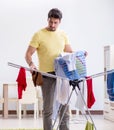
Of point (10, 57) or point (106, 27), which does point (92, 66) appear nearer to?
point (106, 27)

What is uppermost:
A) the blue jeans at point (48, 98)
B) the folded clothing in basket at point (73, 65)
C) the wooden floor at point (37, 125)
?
the folded clothing in basket at point (73, 65)

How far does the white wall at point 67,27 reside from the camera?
812 cm

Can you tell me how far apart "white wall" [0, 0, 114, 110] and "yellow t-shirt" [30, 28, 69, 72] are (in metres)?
4.65

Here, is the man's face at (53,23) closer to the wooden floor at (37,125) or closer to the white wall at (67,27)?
the wooden floor at (37,125)

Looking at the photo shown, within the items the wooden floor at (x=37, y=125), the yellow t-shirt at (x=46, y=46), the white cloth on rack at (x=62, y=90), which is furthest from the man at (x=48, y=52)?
the wooden floor at (x=37, y=125)

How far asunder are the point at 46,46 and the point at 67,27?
15.9ft

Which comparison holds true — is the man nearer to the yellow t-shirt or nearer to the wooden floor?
the yellow t-shirt

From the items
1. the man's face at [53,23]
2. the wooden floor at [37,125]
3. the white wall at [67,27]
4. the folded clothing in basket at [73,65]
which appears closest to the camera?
the folded clothing in basket at [73,65]

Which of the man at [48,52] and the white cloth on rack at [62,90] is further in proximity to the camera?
the man at [48,52]

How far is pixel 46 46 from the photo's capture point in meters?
3.46

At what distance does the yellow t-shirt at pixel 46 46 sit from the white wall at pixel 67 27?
4.65m

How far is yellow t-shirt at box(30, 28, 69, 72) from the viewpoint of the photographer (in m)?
3.46

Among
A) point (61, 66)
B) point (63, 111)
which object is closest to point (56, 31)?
point (61, 66)

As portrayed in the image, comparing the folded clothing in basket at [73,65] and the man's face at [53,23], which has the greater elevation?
the man's face at [53,23]
